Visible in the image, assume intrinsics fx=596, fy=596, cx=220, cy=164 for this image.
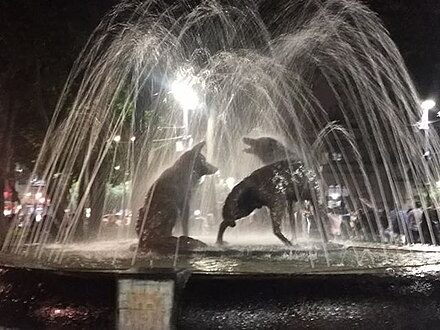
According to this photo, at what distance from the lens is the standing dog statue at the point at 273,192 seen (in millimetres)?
11195

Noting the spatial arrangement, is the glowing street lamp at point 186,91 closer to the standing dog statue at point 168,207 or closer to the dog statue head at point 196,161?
the dog statue head at point 196,161

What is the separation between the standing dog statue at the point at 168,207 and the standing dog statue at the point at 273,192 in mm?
881

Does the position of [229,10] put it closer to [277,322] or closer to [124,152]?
[124,152]

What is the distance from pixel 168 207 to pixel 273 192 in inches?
78.6

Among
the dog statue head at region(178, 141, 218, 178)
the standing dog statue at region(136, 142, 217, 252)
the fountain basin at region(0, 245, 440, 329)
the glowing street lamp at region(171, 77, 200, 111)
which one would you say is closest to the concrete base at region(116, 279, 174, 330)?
the fountain basin at region(0, 245, 440, 329)

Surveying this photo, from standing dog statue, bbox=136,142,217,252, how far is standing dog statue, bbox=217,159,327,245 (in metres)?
0.88

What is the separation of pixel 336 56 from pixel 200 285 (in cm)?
1442

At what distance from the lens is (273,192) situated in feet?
36.7

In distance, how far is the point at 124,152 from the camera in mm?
26953

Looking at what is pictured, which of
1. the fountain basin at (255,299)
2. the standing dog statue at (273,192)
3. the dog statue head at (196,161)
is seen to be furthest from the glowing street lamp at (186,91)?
the fountain basin at (255,299)

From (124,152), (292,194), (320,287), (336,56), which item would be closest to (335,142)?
(124,152)

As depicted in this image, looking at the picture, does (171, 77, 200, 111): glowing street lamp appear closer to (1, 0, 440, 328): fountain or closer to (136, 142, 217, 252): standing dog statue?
(1, 0, 440, 328): fountain

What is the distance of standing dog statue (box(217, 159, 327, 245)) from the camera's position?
36.7 feet

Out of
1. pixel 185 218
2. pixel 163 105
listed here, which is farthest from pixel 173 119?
pixel 185 218
